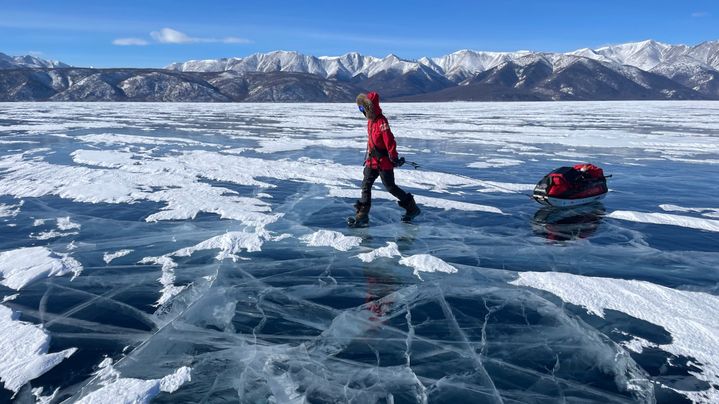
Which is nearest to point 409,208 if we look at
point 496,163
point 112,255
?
point 112,255

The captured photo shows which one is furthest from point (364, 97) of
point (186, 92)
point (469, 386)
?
point (186, 92)

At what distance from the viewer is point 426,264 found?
5293mm

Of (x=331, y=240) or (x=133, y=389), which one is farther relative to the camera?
(x=331, y=240)

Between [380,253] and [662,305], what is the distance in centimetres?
293

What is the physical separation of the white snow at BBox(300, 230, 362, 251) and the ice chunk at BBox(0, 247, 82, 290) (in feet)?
8.79

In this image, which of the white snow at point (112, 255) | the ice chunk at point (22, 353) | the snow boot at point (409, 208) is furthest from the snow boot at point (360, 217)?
the ice chunk at point (22, 353)

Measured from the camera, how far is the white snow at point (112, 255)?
5.41 meters

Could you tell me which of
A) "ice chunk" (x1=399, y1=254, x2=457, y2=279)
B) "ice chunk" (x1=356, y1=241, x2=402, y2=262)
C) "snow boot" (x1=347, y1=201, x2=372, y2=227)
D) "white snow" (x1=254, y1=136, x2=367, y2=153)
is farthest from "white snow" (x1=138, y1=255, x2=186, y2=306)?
"white snow" (x1=254, y1=136, x2=367, y2=153)

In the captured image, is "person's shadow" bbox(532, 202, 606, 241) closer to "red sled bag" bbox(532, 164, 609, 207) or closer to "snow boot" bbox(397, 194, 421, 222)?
"red sled bag" bbox(532, 164, 609, 207)

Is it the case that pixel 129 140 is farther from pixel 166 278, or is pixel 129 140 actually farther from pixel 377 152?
pixel 166 278

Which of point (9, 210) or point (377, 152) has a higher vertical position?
point (377, 152)

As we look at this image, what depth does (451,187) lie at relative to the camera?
9.91 metres

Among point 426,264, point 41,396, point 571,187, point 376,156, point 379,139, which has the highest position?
point 379,139

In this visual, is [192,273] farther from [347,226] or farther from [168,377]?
[347,226]
